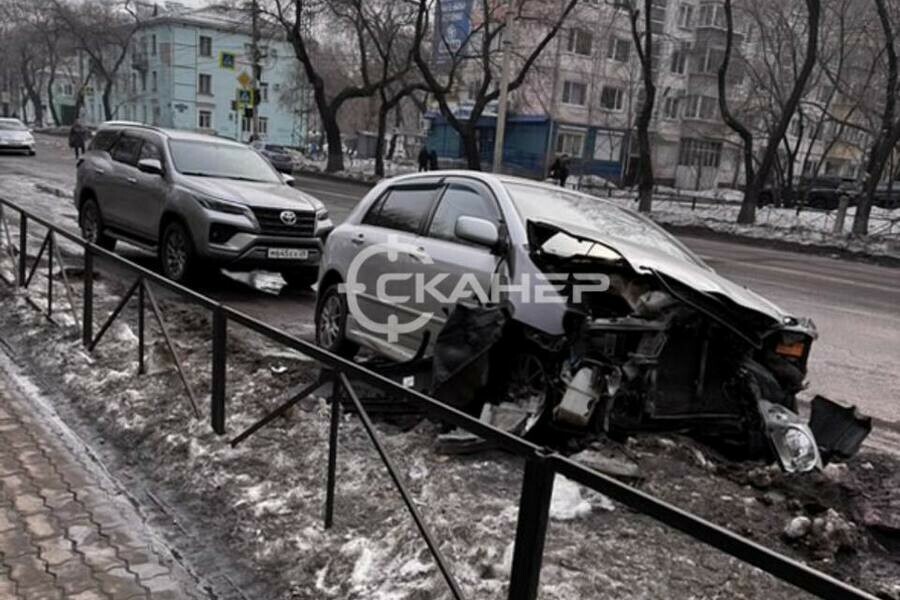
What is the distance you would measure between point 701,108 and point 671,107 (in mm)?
1934

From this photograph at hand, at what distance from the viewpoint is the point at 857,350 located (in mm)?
8164

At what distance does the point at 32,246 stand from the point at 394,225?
21.9ft

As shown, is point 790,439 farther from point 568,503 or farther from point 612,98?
point 612,98

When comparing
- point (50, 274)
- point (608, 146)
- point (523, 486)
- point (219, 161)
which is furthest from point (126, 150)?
point (608, 146)

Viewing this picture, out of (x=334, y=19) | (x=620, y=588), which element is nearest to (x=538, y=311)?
(x=620, y=588)

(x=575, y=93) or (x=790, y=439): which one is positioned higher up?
(x=575, y=93)

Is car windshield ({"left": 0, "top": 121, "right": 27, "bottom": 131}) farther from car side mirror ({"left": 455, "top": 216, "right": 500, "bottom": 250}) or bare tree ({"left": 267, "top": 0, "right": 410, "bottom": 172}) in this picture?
car side mirror ({"left": 455, "top": 216, "right": 500, "bottom": 250})

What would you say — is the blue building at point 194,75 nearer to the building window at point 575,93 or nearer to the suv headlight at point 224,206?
the building window at point 575,93

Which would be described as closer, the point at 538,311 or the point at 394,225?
the point at 538,311

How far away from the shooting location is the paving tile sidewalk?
3.12 meters

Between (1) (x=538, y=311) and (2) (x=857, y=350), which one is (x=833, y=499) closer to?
(1) (x=538, y=311)

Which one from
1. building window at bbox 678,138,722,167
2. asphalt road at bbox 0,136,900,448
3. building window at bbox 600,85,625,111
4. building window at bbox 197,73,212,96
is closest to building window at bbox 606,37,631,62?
building window at bbox 600,85,625,111

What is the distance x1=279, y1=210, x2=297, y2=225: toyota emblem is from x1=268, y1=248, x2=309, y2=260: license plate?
324 millimetres

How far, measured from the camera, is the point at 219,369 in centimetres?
444
